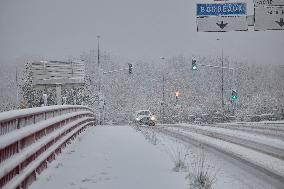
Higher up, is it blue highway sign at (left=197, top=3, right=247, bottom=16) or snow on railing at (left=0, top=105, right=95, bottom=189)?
blue highway sign at (left=197, top=3, right=247, bottom=16)

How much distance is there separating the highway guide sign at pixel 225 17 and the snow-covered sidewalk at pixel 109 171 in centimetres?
1368

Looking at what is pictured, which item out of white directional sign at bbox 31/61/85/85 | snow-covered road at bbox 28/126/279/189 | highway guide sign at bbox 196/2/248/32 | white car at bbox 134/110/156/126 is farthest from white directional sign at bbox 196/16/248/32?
white directional sign at bbox 31/61/85/85

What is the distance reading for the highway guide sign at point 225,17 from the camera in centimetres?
2364

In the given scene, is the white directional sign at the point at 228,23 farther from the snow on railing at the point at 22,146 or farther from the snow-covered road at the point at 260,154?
the snow on railing at the point at 22,146

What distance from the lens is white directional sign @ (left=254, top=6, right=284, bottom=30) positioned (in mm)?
22531

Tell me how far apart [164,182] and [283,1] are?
17.1 m

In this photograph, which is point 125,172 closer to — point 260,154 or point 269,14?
point 260,154

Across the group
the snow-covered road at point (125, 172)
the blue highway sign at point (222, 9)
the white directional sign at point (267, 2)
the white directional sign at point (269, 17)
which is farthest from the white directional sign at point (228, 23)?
the snow-covered road at point (125, 172)

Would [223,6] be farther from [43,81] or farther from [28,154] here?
[43,81]

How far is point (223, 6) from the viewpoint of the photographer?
23.7m

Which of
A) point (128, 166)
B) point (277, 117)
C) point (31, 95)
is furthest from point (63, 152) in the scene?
point (31, 95)

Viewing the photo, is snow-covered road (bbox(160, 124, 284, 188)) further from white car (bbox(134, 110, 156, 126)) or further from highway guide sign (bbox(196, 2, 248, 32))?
white car (bbox(134, 110, 156, 126))

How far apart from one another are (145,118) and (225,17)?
17.1 meters

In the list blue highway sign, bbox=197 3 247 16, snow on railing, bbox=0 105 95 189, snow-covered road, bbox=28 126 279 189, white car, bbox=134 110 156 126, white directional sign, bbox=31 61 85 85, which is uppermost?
blue highway sign, bbox=197 3 247 16
